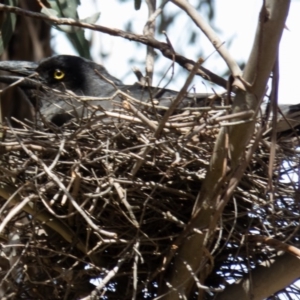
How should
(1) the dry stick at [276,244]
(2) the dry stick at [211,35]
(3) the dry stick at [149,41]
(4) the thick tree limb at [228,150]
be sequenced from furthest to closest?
(3) the dry stick at [149,41], (1) the dry stick at [276,244], (2) the dry stick at [211,35], (4) the thick tree limb at [228,150]

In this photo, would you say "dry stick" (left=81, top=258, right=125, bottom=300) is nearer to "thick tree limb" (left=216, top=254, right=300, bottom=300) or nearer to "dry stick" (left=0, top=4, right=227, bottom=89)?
"thick tree limb" (left=216, top=254, right=300, bottom=300)

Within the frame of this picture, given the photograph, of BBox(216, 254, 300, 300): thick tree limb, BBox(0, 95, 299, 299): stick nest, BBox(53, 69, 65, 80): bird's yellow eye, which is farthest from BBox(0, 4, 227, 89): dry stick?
BBox(53, 69, 65, 80): bird's yellow eye

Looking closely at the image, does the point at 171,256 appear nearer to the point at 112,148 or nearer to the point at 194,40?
the point at 112,148

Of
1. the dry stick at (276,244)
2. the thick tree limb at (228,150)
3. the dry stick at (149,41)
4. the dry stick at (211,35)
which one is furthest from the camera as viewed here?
the dry stick at (149,41)

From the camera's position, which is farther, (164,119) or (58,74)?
(58,74)

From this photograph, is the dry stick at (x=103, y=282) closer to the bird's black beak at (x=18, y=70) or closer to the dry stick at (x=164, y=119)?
the dry stick at (x=164, y=119)

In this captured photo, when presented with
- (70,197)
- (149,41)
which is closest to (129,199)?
(70,197)

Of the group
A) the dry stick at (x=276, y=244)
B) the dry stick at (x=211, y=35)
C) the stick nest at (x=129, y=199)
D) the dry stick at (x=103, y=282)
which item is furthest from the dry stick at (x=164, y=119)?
the dry stick at (x=276, y=244)

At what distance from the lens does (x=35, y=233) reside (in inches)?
129

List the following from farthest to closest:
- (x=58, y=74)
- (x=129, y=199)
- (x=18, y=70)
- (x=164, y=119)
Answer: (x=58, y=74), (x=18, y=70), (x=129, y=199), (x=164, y=119)

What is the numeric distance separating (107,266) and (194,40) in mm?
4049

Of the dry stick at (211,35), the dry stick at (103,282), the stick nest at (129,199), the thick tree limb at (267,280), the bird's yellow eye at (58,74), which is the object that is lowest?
the thick tree limb at (267,280)

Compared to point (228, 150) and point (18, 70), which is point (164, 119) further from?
point (18, 70)

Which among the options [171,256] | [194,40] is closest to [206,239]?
[171,256]
